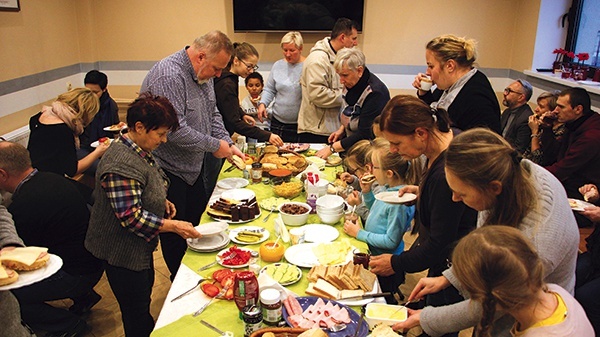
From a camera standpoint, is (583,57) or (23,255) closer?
(23,255)

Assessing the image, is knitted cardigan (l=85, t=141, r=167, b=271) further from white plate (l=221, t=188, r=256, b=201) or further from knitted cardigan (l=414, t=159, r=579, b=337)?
knitted cardigan (l=414, t=159, r=579, b=337)

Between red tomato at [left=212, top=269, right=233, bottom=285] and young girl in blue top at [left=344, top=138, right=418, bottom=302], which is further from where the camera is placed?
young girl in blue top at [left=344, top=138, right=418, bottom=302]

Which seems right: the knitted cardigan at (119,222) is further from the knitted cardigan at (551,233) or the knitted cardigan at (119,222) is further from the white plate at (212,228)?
the knitted cardigan at (551,233)

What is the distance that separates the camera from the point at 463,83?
2.62m

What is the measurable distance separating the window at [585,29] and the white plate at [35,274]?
17.5 feet

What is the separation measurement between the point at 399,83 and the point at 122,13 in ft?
12.3

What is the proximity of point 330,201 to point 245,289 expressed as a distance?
105 centimetres

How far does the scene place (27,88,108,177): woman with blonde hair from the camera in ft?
10.9

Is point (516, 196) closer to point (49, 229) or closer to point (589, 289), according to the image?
point (589, 289)

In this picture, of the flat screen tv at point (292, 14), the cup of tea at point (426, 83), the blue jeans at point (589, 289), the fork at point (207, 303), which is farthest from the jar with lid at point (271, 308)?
the flat screen tv at point (292, 14)

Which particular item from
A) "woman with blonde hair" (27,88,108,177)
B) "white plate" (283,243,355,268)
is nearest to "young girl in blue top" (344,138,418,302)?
"white plate" (283,243,355,268)

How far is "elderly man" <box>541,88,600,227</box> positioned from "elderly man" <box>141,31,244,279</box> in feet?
8.48

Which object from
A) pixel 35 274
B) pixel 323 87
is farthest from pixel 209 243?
pixel 323 87

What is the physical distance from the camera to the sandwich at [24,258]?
1.50 meters
